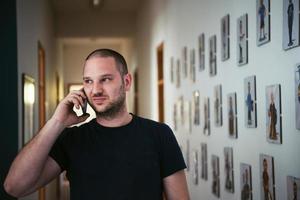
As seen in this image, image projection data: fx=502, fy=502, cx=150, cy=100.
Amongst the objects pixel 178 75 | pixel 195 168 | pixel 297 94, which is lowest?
pixel 195 168

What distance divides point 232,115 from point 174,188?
65.3 inches

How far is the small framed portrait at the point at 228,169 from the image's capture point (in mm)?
3391

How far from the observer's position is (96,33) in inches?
413

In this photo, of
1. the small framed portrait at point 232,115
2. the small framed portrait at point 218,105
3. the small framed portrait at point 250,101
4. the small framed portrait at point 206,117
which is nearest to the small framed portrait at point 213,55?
the small framed portrait at point 218,105

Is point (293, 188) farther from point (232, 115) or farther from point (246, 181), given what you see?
point (232, 115)

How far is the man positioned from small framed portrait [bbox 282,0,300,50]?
81cm

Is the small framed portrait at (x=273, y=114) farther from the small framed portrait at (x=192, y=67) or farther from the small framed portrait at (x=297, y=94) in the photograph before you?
the small framed portrait at (x=192, y=67)

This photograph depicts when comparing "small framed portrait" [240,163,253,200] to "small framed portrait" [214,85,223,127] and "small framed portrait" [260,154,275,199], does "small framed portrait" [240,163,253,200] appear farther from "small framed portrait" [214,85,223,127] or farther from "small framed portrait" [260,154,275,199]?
"small framed portrait" [214,85,223,127]

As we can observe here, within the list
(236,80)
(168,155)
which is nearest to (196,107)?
(236,80)

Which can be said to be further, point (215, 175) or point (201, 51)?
point (201, 51)

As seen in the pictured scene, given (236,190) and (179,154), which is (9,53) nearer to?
(236,190)

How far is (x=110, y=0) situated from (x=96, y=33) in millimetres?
1187

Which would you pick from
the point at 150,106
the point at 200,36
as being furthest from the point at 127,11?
the point at 200,36

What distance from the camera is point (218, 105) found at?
3721mm
